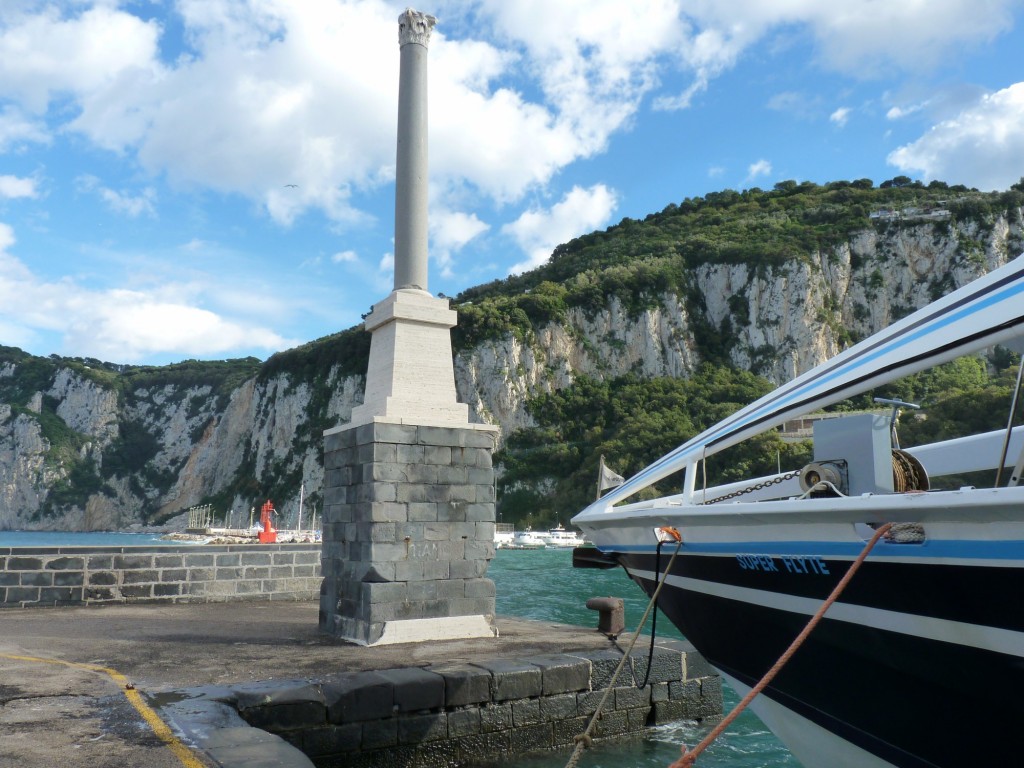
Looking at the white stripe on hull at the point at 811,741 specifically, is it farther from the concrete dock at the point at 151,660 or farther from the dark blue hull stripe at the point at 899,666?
the concrete dock at the point at 151,660

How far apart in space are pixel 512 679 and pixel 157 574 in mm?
7390

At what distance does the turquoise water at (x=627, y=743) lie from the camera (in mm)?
7059

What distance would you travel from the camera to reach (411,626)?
813 cm

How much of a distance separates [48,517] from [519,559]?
99.3 metres

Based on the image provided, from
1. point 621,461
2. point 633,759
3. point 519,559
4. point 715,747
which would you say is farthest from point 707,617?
point 621,461

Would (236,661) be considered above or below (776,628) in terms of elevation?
below

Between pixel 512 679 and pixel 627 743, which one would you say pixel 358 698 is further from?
pixel 627 743

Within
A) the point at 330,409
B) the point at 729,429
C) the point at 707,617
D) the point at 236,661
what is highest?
the point at 330,409

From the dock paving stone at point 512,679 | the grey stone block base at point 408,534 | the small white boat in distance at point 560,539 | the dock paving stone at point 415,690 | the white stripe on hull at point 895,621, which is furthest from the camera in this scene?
the small white boat in distance at point 560,539

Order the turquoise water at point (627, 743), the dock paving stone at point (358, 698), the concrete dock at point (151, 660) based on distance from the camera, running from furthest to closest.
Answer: the turquoise water at point (627, 743)
the dock paving stone at point (358, 698)
the concrete dock at point (151, 660)

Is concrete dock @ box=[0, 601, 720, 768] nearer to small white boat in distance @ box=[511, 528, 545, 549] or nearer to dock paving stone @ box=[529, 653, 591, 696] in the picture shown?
dock paving stone @ box=[529, 653, 591, 696]

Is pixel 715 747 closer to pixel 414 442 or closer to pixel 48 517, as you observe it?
pixel 414 442

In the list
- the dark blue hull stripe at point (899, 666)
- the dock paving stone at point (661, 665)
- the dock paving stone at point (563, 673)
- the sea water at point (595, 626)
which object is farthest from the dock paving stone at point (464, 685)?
the dark blue hull stripe at point (899, 666)

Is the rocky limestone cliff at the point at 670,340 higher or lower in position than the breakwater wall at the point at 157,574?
higher
